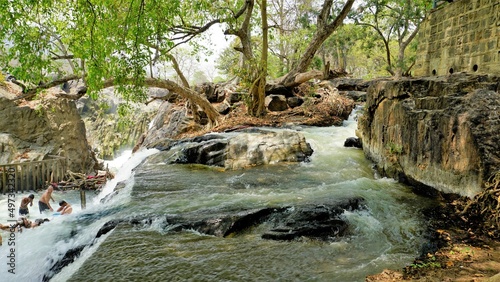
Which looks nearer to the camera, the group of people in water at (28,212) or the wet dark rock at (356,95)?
the group of people in water at (28,212)

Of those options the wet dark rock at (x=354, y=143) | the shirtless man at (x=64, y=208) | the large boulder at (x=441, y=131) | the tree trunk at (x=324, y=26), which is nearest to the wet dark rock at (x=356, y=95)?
the tree trunk at (x=324, y=26)

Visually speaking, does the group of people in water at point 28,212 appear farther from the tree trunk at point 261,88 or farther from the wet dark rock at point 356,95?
the wet dark rock at point 356,95

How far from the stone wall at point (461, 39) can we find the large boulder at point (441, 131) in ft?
9.61

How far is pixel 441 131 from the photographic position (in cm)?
516

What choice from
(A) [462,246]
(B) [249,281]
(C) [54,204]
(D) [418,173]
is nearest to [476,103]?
(D) [418,173]

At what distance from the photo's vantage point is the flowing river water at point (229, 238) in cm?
330

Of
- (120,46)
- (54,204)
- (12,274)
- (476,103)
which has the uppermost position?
(120,46)

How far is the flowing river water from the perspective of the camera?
10.8ft

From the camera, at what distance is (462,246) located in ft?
11.7

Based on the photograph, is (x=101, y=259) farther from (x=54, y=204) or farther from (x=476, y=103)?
(x=54, y=204)

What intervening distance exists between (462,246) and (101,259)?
394 cm

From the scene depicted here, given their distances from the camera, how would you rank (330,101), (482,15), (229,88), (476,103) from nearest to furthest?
(476,103), (482,15), (330,101), (229,88)

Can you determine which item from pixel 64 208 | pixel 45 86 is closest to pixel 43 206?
pixel 64 208

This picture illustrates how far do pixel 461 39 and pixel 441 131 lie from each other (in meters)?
5.25
